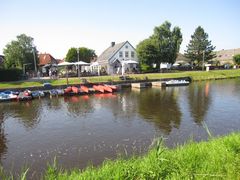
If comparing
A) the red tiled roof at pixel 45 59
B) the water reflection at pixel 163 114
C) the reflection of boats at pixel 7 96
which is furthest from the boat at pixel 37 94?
the red tiled roof at pixel 45 59

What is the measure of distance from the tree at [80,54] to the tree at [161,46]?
2784 cm

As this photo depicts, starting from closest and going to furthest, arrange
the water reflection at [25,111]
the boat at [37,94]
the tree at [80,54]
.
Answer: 1. the water reflection at [25,111]
2. the boat at [37,94]
3. the tree at [80,54]

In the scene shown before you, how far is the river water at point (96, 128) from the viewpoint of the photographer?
11.9m

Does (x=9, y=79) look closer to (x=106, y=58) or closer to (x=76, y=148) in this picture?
(x=106, y=58)

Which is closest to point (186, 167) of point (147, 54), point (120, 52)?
point (147, 54)

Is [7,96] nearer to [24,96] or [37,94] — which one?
[24,96]

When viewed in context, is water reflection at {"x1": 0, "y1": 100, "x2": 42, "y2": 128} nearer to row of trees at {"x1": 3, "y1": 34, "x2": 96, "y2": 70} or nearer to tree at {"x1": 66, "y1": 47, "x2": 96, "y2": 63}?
row of trees at {"x1": 3, "y1": 34, "x2": 96, "y2": 70}

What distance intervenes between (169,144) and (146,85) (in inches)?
1164

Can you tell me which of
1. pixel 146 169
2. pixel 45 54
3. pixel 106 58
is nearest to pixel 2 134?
pixel 146 169

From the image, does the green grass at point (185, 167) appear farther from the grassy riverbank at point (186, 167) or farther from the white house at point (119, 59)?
the white house at point (119, 59)

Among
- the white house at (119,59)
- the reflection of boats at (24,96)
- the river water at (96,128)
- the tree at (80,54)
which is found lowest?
the river water at (96,128)

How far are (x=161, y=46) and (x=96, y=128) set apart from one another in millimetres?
42421

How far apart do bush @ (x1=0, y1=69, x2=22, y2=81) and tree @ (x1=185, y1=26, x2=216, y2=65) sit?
163 feet

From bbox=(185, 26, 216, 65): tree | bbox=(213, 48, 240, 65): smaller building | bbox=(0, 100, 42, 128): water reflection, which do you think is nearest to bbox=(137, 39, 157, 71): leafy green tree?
bbox=(185, 26, 216, 65): tree
